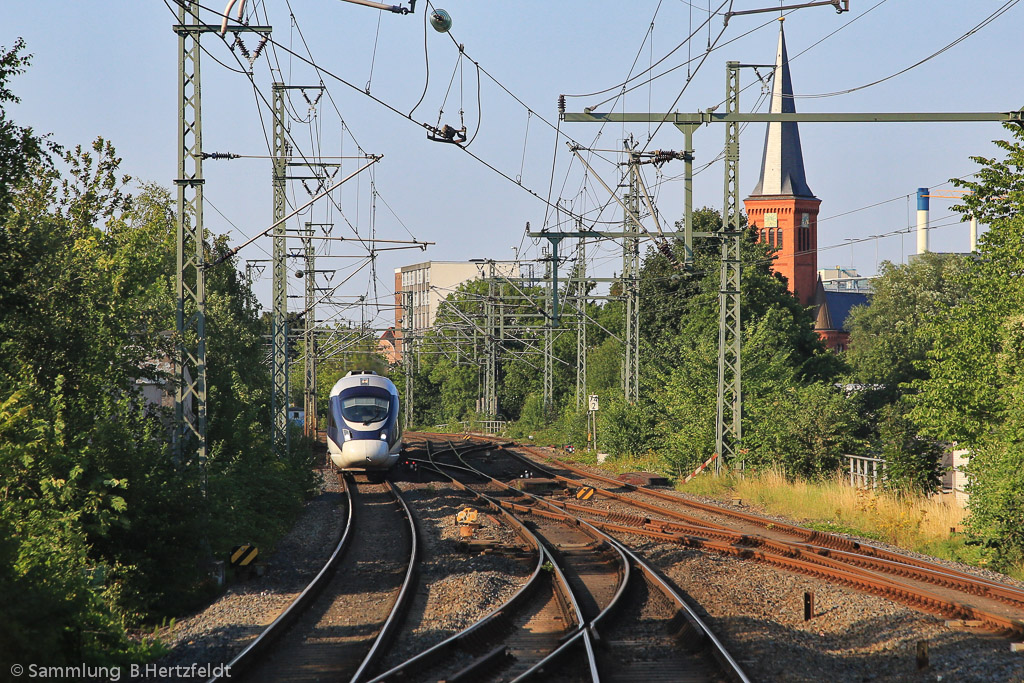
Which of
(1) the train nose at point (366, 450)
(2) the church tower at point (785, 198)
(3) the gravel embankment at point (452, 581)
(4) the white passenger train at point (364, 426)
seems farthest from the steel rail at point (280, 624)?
(2) the church tower at point (785, 198)

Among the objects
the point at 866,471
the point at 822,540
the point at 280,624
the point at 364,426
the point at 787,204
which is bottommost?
the point at 822,540

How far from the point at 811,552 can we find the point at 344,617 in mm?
7793

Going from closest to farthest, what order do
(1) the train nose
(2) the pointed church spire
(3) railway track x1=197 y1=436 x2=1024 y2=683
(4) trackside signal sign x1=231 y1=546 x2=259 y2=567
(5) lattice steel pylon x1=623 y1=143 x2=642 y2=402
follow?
1. (3) railway track x1=197 y1=436 x2=1024 y2=683
2. (4) trackside signal sign x1=231 y1=546 x2=259 y2=567
3. (1) the train nose
4. (5) lattice steel pylon x1=623 y1=143 x2=642 y2=402
5. (2) the pointed church spire

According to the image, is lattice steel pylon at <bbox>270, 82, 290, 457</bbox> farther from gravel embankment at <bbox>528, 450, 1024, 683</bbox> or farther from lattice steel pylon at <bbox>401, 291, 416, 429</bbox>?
lattice steel pylon at <bbox>401, 291, 416, 429</bbox>

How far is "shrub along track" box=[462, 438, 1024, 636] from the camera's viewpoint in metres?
11.8

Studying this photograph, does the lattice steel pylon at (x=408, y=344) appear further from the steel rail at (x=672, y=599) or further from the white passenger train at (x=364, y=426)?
the steel rail at (x=672, y=599)

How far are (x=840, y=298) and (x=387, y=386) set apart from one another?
10326cm

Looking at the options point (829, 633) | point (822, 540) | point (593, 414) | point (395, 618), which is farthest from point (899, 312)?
point (395, 618)

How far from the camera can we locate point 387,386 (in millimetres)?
30391

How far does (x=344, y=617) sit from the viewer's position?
39.0 feet

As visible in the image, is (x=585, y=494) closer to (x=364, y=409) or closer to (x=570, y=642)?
(x=364, y=409)

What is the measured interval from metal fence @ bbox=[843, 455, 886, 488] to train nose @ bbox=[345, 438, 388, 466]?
13.2 meters

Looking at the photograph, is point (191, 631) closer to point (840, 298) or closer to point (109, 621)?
point (109, 621)

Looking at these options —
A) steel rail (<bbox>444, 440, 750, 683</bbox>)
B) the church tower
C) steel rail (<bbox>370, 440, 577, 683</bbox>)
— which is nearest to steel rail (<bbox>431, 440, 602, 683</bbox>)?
steel rail (<bbox>444, 440, 750, 683</bbox>)
